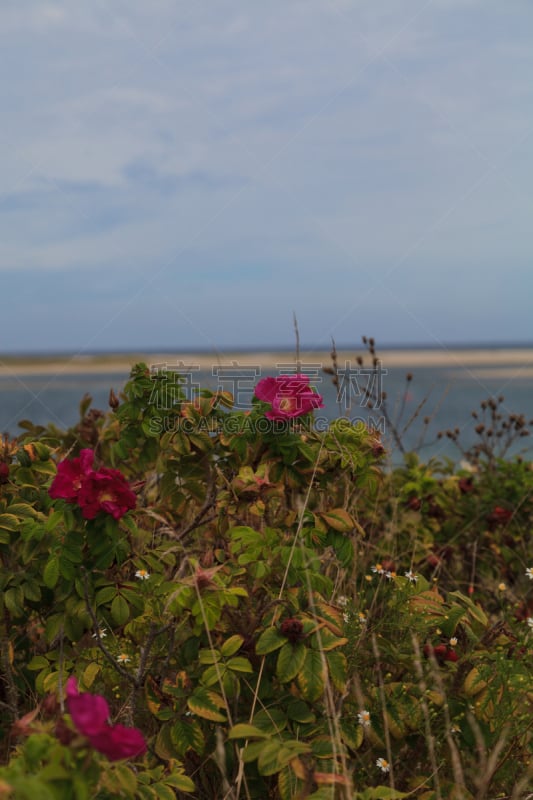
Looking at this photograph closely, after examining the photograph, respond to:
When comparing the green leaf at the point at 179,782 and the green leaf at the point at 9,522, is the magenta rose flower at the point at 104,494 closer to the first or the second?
the green leaf at the point at 9,522

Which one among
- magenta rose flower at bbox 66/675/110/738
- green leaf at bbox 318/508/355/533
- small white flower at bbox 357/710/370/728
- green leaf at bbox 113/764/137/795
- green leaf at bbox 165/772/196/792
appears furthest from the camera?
green leaf at bbox 318/508/355/533

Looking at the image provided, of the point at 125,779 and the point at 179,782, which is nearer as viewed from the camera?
the point at 125,779

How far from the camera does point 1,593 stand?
6.68 feet

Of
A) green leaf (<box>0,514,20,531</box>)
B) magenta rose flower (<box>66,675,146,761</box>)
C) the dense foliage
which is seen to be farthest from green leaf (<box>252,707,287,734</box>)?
green leaf (<box>0,514,20,531</box>)

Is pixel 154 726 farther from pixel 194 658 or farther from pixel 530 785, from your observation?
pixel 530 785

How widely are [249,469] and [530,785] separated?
1220 millimetres

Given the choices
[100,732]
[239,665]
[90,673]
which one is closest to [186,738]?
[239,665]

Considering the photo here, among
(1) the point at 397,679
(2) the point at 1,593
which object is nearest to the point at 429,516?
(1) the point at 397,679

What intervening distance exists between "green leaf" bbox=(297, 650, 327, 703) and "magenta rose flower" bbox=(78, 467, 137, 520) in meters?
0.59

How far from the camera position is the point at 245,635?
1.93 m

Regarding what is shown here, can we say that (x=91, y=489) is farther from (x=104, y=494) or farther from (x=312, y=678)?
(x=312, y=678)

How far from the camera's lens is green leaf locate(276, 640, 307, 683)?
1632mm

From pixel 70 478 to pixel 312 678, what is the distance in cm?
77

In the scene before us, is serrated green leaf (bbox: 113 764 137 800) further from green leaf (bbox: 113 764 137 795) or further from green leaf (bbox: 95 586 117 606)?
green leaf (bbox: 95 586 117 606)
